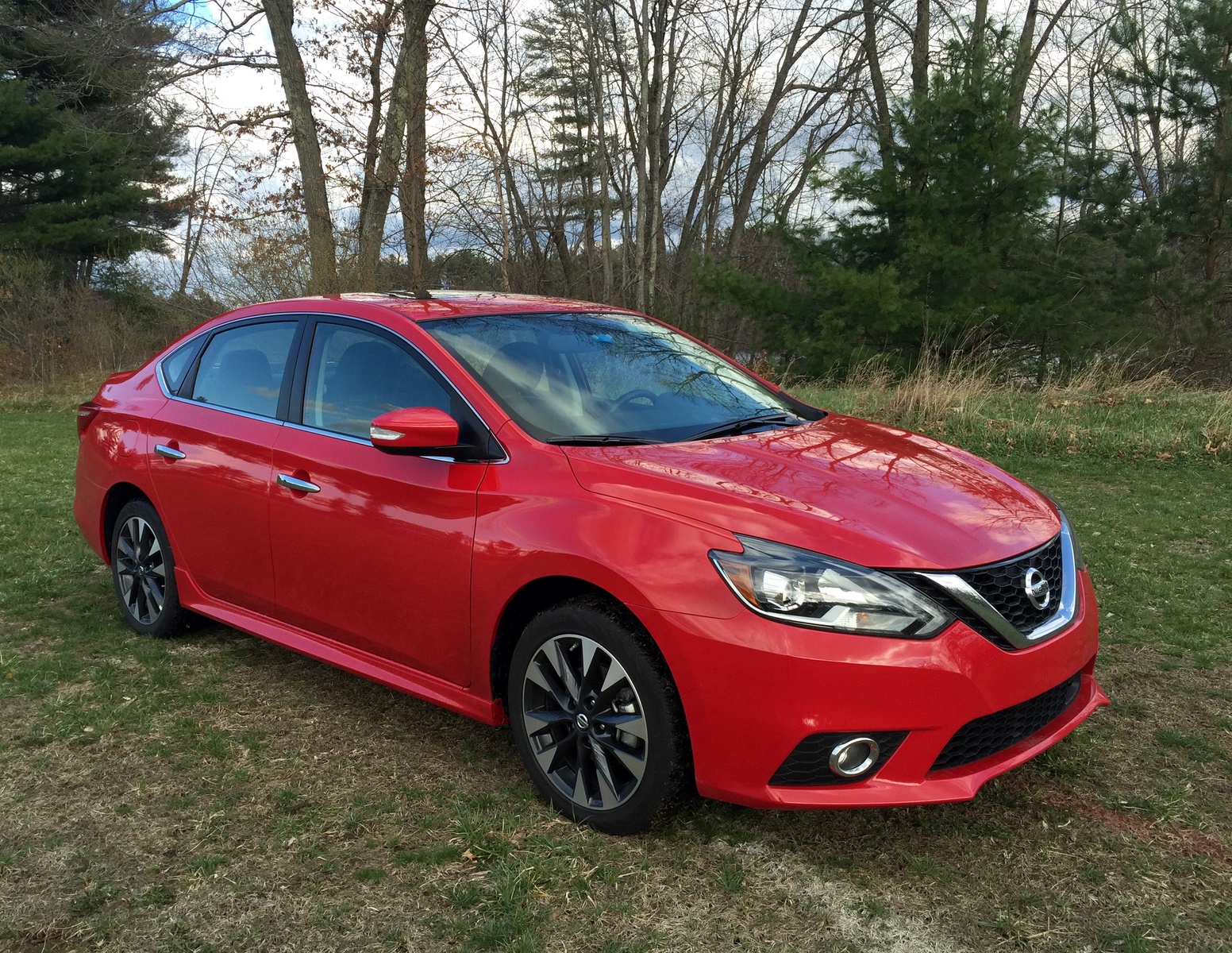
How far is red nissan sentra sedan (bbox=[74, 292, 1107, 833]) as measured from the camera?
8.91 feet

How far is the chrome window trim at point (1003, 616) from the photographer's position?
276 cm

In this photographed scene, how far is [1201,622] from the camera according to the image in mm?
5102

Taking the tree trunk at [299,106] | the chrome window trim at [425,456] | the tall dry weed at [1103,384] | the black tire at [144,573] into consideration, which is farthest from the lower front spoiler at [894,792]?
the tree trunk at [299,106]

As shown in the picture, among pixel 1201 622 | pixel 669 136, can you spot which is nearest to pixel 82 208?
pixel 669 136

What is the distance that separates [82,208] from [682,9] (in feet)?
55.9

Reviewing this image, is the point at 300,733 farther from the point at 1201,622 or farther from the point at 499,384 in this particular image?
the point at 1201,622

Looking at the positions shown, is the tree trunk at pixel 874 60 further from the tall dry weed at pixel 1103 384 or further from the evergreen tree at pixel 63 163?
the evergreen tree at pixel 63 163

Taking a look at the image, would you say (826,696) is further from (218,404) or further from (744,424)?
(218,404)

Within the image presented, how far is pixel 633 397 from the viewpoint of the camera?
3832mm

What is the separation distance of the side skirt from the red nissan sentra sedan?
0.01 metres

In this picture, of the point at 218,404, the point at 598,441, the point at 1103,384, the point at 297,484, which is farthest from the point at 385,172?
the point at 598,441

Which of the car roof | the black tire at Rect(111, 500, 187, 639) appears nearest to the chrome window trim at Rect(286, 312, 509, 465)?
the car roof

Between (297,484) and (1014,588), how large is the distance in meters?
2.56

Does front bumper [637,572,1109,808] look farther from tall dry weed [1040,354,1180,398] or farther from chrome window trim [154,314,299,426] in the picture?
tall dry weed [1040,354,1180,398]
